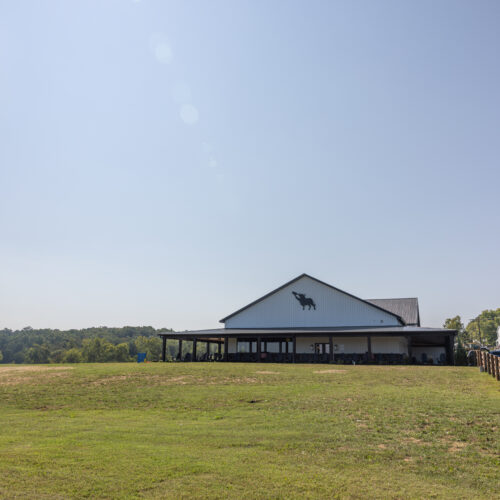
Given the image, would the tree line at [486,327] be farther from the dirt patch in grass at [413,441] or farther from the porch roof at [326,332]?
the dirt patch in grass at [413,441]

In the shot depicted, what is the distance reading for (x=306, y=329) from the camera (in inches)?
1704

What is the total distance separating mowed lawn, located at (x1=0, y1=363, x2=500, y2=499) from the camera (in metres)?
7.24

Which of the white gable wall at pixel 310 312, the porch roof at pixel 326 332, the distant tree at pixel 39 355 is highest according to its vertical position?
the white gable wall at pixel 310 312

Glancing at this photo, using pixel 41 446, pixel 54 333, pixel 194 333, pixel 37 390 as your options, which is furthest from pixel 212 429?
pixel 54 333

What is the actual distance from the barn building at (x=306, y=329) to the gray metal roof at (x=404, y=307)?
452cm

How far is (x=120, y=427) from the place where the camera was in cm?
1221

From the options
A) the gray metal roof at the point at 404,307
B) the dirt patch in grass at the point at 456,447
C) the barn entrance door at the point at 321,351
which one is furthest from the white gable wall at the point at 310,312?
the dirt patch in grass at the point at 456,447

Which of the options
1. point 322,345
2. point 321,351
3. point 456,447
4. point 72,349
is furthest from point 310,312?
point 72,349

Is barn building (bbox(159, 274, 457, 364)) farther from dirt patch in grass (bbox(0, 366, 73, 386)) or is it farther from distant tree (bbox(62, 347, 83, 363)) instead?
distant tree (bbox(62, 347, 83, 363))

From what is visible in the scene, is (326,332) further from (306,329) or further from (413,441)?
(413,441)

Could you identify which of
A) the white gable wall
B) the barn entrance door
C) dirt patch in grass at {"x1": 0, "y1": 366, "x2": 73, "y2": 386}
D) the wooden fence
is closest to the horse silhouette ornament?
the white gable wall

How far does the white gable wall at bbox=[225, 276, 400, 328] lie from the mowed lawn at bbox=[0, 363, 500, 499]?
75.3 feet

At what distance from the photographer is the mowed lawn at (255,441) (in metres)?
7.24

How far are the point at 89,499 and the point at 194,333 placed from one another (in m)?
36.1
